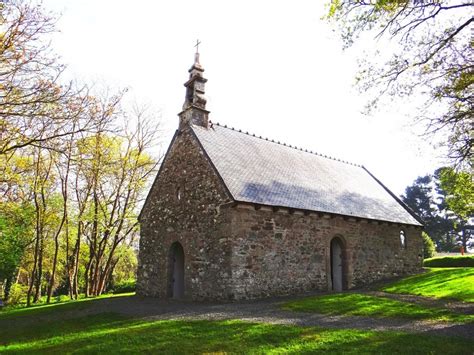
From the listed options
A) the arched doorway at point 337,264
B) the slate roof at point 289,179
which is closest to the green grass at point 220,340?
the slate roof at point 289,179

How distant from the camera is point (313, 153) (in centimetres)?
2338

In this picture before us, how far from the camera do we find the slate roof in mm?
15277

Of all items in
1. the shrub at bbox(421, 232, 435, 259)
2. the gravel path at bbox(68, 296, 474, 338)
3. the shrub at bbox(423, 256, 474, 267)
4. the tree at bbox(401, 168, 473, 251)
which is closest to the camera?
the gravel path at bbox(68, 296, 474, 338)

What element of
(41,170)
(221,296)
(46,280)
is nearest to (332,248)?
(221,296)

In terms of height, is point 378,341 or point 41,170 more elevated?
point 41,170

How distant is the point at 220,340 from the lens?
7770mm

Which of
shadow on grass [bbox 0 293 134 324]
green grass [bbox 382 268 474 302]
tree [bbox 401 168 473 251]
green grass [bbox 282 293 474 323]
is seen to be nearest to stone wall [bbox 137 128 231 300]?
shadow on grass [bbox 0 293 134 324]

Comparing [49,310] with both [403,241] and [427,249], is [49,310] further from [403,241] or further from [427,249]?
[427,249]

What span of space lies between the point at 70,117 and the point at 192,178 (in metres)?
7.75

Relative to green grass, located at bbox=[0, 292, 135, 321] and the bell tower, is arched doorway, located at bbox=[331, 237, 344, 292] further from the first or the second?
green grass, located at bbox=[0, 292, 135, 321]

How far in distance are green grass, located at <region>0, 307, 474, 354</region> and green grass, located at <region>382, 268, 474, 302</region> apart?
7.26m

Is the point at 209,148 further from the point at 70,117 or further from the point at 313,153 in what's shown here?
the point at 313,153

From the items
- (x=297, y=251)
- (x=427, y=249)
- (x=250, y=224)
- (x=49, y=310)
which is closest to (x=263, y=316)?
(x=250, y=224)

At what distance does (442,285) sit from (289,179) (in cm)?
808
